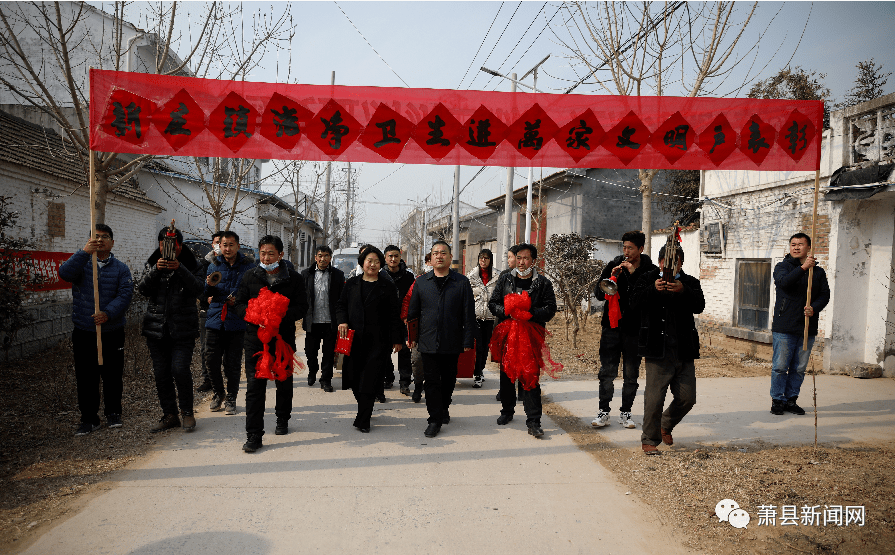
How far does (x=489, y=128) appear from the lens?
597 cm

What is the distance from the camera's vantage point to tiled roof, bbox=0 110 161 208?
9.02 metres

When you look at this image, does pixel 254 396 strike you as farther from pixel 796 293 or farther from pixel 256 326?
pixel 796 293

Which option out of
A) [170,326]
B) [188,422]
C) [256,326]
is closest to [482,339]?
[256,326]

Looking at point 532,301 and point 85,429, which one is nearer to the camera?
point 85,429

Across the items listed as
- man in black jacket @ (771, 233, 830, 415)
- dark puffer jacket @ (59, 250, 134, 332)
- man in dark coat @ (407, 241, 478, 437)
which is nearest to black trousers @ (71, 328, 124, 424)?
dark puffer jacket @ (59, 250, 134, 332)

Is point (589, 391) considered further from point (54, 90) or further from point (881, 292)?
point (54, 90)

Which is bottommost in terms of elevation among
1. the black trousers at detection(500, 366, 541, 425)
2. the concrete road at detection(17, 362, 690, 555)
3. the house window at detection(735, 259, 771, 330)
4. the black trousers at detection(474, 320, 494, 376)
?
the concrete road at detection(17, 362, 690, 555)

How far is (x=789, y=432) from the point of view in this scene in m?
5.71

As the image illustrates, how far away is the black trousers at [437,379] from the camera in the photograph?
221 inches

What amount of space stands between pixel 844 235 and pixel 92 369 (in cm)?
1068

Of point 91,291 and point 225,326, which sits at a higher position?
point 91,291

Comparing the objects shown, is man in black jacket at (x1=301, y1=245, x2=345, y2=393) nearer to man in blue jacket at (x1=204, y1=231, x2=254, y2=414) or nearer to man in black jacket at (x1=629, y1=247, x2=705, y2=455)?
man in blue jacket at (x1=204, y1=231, x2=254, y2=414)

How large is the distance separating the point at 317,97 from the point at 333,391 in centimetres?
403

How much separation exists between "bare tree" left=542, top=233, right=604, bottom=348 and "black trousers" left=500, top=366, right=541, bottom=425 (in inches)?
255
